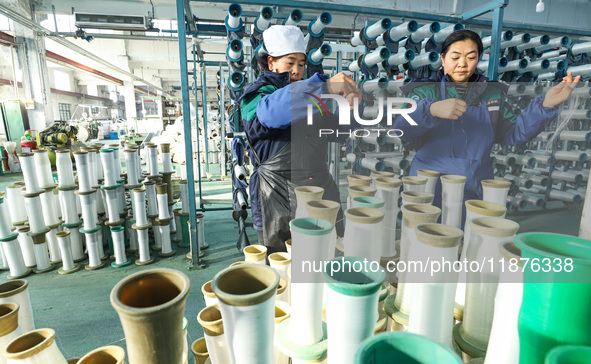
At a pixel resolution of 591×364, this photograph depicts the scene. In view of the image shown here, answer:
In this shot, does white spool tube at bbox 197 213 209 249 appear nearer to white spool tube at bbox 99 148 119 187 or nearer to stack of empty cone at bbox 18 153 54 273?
white spool tube at bbox 99 148 119 187

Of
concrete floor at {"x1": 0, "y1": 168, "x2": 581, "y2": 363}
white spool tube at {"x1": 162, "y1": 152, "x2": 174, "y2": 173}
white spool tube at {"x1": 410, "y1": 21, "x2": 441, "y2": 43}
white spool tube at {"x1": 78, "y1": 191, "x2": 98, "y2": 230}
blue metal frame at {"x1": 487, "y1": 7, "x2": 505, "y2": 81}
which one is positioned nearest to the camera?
concrete floor at {"x1": 0, "y1": 168, "x2": 581, "y2": 363}

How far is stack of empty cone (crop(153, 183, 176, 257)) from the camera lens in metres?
3.40

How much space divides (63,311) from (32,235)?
956 millimetres

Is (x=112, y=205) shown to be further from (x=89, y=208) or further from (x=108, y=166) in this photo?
(x=108, y=166)

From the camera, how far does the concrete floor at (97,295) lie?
2232mm

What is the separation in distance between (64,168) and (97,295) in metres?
1.27


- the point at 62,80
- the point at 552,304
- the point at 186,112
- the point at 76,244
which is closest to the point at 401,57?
the point at 186,112

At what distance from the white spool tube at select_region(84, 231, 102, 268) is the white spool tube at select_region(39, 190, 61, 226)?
0.35 meters

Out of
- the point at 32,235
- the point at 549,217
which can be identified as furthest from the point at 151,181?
the point at 549,217

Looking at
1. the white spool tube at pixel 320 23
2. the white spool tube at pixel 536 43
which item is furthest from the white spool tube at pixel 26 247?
the white spool tube at pixel 536 43

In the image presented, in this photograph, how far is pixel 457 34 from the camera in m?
1.78

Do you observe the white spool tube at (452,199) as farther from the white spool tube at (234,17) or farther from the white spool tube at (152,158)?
the white spool tube at (152,158)

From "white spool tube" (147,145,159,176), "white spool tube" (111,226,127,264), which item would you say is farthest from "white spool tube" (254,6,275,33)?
"white spool tube" (111,226,127,264)

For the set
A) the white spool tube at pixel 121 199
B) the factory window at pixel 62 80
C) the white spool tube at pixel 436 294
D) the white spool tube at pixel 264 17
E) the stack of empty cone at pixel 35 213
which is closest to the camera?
the white spool tube at pixel 436 294
